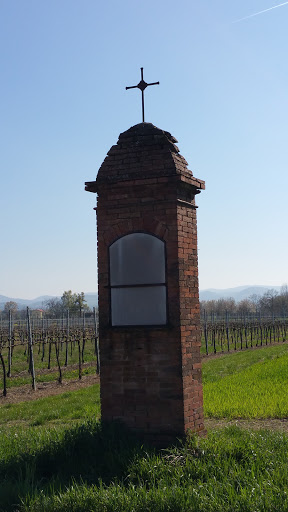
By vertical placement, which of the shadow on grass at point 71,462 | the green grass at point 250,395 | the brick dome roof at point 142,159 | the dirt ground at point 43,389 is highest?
the brick dome roof at point 142,159

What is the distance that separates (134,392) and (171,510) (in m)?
2.24

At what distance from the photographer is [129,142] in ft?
23.5

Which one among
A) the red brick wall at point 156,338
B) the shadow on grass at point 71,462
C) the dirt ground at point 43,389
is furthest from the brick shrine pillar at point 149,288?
the dirt ground at point 43,389

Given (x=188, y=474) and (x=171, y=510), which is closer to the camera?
(x=171, y=510)

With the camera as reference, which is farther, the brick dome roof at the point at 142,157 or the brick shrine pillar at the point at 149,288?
the brick dome roof at the point at 142,157

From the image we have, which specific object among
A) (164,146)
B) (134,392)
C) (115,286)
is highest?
(164,146)

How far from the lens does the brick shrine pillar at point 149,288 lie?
6.66 meters

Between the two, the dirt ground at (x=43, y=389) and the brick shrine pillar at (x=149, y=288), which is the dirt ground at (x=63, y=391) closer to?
the dirt ground at (x=43, y=389)

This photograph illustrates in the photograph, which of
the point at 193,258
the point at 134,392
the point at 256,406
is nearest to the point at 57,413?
the point at 256,406

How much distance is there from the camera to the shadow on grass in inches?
214

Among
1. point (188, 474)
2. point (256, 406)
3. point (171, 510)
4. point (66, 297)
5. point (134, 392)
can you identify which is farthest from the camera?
point (66, 297)

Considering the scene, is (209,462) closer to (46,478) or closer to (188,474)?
(188,474)

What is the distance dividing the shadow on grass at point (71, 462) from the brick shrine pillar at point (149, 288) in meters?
0.38

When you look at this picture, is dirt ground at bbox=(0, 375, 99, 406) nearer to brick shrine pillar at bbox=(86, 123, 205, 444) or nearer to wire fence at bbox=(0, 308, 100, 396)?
wire fence at bbox=(0, 308, 100, 396)
